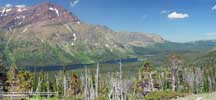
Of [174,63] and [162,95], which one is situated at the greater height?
[174,63]

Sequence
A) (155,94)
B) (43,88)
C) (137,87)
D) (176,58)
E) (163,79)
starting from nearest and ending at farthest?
(155,94)
(137,87)
(176,58)
(43,88)
(163,79)

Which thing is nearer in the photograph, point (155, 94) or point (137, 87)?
point (155, 94)

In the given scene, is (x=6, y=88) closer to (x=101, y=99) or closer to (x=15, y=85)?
(x=15, y=85)

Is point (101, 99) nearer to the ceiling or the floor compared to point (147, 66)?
nearer to the floor

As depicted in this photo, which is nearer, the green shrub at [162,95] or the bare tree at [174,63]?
Answer: the green shrub at [162,95]

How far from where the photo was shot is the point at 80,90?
173000 millimetres

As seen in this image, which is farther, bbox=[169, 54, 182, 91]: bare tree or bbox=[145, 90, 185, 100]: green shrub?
bbox=[169, 54, 182, 91]: bare tree

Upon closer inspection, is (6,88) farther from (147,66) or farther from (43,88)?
(147,66)

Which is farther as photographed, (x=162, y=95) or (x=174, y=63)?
(x=174, y=63)

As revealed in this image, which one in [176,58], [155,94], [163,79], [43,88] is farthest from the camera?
[163,79]

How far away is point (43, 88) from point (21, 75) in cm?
2772

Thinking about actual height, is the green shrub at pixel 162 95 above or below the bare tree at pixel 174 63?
below

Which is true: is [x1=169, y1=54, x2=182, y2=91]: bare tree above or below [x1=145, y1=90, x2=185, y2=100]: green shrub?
above

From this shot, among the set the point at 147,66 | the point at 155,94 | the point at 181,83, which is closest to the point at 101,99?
the point at 155,94
